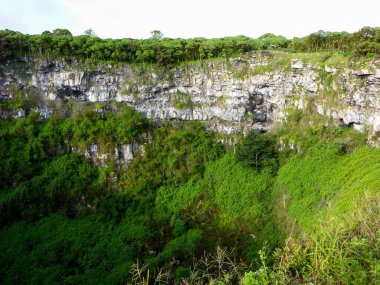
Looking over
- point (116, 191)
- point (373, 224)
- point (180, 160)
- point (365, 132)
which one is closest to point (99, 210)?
point (116, 191)

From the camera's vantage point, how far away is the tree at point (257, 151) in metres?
28.0

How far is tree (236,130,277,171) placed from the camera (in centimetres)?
2795

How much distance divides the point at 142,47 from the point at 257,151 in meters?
14.3

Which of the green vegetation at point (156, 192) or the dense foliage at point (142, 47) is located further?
the dense foliage at point (142, 47)

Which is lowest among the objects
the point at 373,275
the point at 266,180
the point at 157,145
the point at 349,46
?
the point at 266,180

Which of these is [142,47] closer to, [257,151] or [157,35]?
[157,35]

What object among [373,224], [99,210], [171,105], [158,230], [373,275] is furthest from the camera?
[171,105]

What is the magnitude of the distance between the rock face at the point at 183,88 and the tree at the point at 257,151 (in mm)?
2287

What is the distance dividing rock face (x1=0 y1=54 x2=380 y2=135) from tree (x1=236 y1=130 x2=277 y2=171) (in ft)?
7.50

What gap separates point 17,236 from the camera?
25.2 metres

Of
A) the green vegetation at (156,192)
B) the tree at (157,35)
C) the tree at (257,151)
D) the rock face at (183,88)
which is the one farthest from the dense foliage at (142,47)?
the tree at (257,151)

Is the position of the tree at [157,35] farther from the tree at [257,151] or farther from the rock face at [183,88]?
the tree at [257,151]

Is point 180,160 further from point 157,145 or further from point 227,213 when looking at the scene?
point 227,213

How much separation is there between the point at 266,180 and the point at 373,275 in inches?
861
